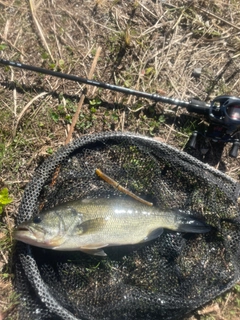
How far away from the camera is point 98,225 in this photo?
3697 mm

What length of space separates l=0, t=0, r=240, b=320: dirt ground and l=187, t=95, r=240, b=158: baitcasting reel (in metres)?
0.22

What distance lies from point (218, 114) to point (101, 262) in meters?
1.70

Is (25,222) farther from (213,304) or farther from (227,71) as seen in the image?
(227,71)

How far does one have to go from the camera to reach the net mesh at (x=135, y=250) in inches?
151

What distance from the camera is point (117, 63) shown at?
14.5 feet

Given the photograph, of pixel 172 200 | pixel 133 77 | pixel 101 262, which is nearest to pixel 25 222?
pixel 101 262

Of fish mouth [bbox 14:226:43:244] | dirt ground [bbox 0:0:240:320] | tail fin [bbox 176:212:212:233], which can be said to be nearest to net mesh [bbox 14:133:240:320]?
tail fin [bbox 176:212:212:233]

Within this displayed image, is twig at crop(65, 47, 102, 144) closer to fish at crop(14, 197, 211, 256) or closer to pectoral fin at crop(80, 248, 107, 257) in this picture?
fish at crop(14, 197, 211, 256)

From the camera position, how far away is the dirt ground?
4.25 metres

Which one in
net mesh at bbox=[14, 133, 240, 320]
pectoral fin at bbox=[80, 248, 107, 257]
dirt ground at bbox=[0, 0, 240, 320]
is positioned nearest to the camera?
pectoral fin at bbox=[80, 248, 107, 257]

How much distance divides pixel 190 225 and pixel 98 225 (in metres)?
0.82

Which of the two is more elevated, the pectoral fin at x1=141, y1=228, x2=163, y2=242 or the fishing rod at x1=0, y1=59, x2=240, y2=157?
the fishing rod at x1=0, y1=59, x2=240, y2=157

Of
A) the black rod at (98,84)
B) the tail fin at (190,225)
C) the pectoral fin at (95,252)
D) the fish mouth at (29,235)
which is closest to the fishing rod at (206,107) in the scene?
the black rod at (98,84)

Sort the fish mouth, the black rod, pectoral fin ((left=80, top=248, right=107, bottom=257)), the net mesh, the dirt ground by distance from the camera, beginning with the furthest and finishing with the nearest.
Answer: the dirt ground → the black rod → the net mesh → pectoral fin ((left=80, top=248, right=107, bottom=257)) → the fish mouth
